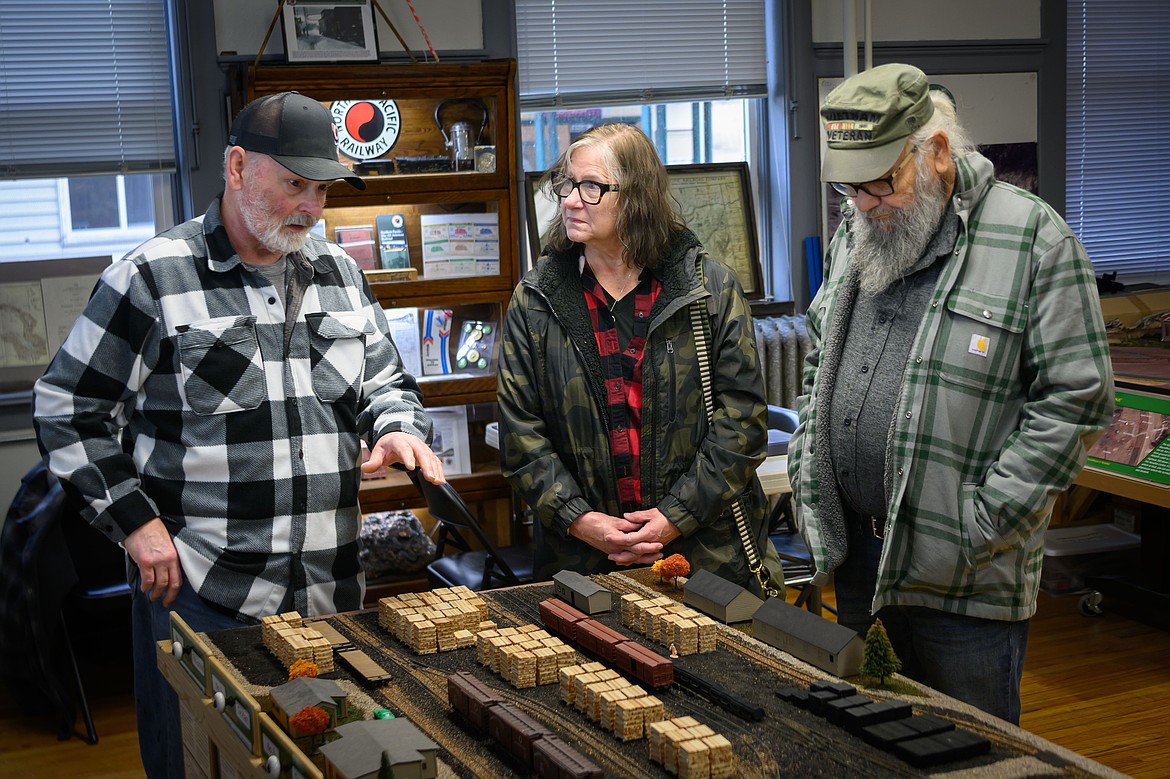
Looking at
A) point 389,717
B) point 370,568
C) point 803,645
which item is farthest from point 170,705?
point 370,568

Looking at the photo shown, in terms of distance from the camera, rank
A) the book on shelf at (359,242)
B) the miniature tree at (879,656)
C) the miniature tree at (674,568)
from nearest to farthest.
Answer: the miniature tree at (879,656)
the miniature tree at (674,568)
the book on shelf at (359,242)

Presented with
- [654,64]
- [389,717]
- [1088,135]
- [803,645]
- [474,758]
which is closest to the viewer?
[474,758]

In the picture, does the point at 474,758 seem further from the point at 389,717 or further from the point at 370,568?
the point at 370,568

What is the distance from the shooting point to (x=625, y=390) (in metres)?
2.93

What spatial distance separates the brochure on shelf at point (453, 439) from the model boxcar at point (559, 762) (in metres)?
3.38

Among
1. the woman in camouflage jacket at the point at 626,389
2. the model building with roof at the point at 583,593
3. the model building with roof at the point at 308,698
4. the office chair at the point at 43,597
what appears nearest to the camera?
the model building with roof at the point at 308,698

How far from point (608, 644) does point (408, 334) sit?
10.2 ft

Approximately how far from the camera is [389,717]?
184 cm

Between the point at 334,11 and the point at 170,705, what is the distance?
10.5ft

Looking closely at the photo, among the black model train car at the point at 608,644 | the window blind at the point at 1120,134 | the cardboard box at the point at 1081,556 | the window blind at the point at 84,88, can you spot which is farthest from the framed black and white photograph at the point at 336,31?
the window blind at the point at 1120,134

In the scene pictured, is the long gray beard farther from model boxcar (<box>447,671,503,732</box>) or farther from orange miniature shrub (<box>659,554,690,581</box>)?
model boxcar (<box>447,671,503,732</box>)

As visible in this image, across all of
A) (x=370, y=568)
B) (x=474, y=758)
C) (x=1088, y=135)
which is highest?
(x=1088, y=135)

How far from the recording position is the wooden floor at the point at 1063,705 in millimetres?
3768

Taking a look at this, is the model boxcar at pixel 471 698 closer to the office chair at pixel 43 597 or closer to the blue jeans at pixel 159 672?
the blue jeans at pixel 159 672
